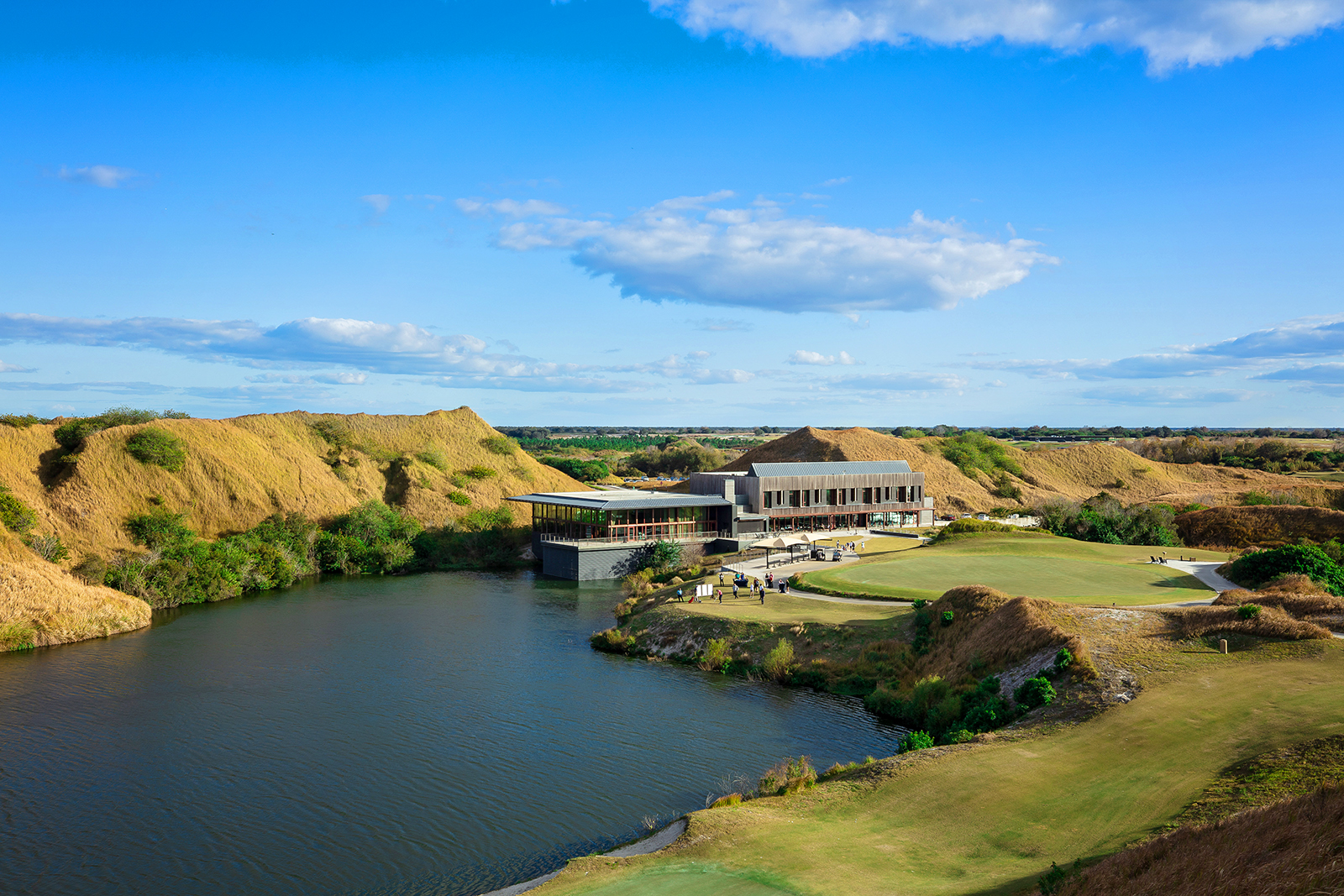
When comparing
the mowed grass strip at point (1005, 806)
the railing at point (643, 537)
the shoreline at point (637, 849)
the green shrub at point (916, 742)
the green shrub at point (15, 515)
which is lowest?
the shoreline at point (637, 849)

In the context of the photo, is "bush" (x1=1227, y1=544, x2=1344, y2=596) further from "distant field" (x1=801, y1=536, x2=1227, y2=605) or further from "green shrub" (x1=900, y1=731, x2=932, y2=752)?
"green shrub" (x1=900, y1=731, x2=932, y2=752)

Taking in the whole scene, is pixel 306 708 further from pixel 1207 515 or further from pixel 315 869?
pixel 1207 515

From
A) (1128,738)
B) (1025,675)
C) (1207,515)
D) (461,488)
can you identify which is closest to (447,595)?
(461,488)

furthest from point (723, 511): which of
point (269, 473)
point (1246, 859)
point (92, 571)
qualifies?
point (1246, 859)

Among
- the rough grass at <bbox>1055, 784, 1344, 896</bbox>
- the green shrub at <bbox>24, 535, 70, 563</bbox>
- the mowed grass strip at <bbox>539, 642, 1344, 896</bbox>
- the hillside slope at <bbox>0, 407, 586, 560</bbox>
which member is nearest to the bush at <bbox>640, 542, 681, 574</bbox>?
the hillside slope at <bbox>0, 407, 586, 560</bbox>

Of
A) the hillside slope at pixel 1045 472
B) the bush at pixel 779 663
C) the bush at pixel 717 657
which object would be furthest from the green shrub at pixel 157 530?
the hillside slope at pixel 1045 472

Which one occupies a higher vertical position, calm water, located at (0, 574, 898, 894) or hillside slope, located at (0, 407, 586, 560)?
hillside slope, located at (0, 407, 586, 560)

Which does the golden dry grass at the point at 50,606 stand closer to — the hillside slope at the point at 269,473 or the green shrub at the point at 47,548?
the green shrub at the point at 47,548
